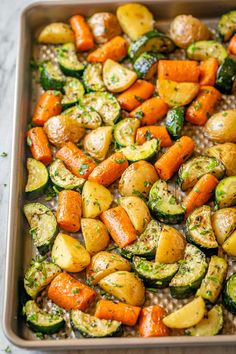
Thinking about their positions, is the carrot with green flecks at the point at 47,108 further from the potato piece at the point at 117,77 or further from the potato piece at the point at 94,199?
the potato piece at the point at 94,199

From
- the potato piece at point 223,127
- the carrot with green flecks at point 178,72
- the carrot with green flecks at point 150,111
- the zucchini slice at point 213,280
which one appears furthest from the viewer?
the carrot with green flecks at point 178,72

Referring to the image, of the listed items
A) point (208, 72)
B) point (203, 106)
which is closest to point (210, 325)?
point (203, 106)

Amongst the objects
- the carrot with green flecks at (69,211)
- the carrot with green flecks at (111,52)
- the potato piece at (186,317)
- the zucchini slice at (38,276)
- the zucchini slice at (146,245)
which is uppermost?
the carrot with green flecks at (111,52)

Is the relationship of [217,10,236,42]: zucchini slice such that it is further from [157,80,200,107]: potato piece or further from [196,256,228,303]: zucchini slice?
[196,256,228,303]: zucchini slice

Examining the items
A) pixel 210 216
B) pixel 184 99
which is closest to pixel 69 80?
pixel 184 99

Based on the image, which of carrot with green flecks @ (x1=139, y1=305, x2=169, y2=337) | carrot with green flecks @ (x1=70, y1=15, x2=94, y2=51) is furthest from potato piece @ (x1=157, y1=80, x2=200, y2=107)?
carrot with green flecks @ (x1=139, y1=305, x2=169, y2=337)

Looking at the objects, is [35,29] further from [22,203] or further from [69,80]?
[22,203]

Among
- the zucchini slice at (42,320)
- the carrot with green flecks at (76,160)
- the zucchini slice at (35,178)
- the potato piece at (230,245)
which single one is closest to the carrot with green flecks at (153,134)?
the carrot with green flecks at (76,160)

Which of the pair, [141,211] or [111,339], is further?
[141,211]
